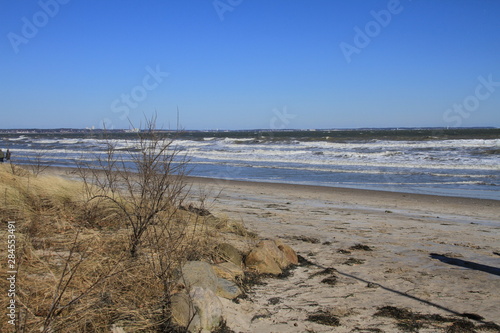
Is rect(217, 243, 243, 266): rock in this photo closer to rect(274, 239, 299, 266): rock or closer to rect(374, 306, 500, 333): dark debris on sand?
rect(274, 239, 299, 266): rock

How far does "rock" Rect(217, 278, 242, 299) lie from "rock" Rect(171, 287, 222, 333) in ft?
1.83

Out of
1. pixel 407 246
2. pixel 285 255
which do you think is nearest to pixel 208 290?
pixel 285 255

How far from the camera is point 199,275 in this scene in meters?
4.56

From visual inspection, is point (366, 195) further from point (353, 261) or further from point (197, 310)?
point (197, 310)

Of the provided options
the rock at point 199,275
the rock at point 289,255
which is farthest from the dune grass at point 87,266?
the rock at point 289,255

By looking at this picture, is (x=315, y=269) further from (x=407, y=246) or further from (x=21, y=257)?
(x=21, y=257)

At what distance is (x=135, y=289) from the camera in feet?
13.5

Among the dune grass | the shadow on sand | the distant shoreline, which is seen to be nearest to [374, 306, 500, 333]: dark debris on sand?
the shadow on sand

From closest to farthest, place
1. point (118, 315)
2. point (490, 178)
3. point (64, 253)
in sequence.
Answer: point (118, 315)
point (64, 253)
point (490, 178)

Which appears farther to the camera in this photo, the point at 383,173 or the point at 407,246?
the point at 383,173

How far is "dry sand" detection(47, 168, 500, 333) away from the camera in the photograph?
4.68 metres

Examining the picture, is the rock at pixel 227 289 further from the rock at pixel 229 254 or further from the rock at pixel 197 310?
the rock at pixel 229 254

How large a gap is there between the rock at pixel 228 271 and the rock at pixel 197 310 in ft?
3.66

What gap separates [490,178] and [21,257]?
20580 millimetres
